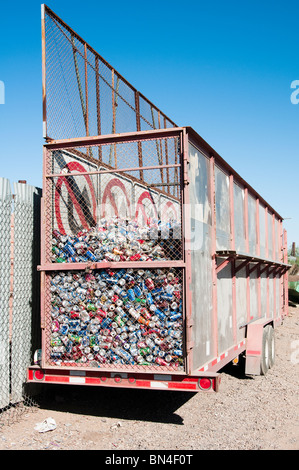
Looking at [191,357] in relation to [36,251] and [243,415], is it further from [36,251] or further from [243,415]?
[36,251]

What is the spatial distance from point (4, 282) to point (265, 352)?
4.44 meters

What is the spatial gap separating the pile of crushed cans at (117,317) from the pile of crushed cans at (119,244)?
20 cm

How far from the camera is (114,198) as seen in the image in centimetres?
765

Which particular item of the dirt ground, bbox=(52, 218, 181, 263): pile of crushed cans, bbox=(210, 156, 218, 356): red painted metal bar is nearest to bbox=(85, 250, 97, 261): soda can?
bbox=(52, 218, 181, 263): pile of crushed cans

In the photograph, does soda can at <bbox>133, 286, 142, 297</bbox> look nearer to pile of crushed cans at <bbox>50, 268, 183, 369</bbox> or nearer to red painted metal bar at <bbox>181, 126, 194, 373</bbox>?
pile of crushed cans at <bbox>50, 268, 183, 369</bbox>

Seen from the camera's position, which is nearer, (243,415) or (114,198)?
(243,415)

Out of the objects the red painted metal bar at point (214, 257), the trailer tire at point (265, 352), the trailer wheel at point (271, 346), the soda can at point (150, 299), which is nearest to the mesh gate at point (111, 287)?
the soda can at point (150, 299)

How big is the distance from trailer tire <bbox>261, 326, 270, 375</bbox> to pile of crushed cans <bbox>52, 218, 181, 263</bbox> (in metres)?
3.17

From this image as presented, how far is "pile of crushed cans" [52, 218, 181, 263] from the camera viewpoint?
542 centimetres

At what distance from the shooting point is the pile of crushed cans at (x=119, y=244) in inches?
213

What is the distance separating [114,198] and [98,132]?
1199 millimetres

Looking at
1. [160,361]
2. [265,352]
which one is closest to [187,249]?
[160,361]

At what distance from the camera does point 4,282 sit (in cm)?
557

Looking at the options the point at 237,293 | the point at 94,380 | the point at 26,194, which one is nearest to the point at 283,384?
the point at 237,293
